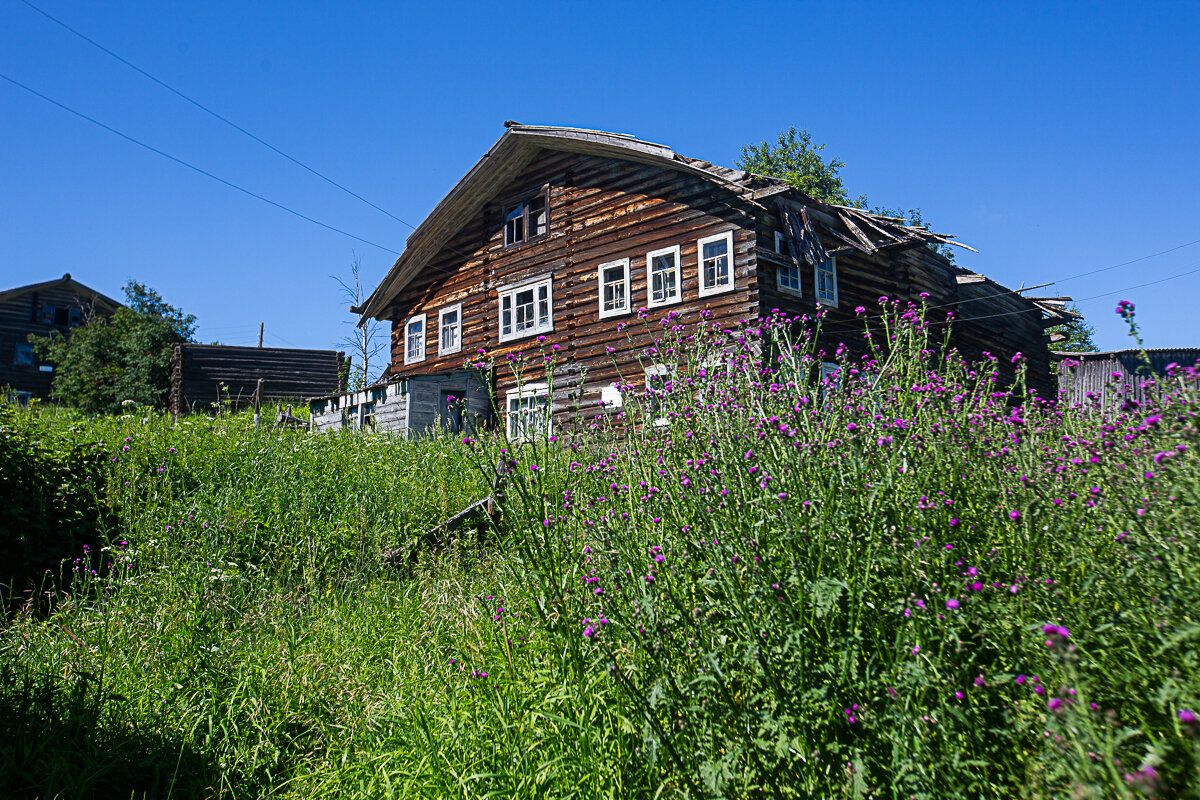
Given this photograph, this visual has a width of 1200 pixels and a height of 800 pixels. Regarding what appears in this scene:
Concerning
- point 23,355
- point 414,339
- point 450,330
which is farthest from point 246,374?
point 450,330

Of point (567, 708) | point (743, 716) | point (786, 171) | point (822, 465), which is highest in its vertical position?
point (786, 171)

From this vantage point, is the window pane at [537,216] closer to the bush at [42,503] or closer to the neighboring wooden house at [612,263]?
the neighboring wooden house at [612,263]

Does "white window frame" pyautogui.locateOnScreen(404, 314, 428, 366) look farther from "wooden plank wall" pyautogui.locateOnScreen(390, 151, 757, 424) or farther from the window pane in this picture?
the window pane

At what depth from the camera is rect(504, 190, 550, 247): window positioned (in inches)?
674

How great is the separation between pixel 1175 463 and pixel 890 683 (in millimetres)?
1176

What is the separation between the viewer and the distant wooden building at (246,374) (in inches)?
1106

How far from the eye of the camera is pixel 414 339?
68.1 ft

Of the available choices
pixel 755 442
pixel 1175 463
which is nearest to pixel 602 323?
pixel 755 442

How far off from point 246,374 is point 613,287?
2097 centimetres

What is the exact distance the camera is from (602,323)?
15.3 meters

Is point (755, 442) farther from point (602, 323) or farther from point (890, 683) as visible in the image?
point (602, 323)

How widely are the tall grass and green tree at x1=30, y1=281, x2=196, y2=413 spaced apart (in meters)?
27.9

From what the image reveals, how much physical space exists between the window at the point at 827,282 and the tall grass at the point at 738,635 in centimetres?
1062

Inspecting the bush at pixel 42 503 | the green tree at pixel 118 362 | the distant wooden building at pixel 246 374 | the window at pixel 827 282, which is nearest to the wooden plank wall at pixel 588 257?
the window at pixel 827 282
